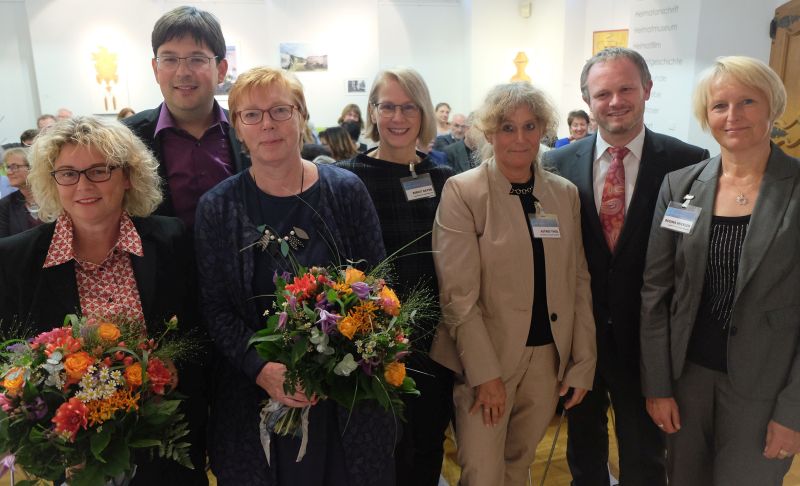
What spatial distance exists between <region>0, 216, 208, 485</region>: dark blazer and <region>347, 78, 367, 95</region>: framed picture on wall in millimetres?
8237

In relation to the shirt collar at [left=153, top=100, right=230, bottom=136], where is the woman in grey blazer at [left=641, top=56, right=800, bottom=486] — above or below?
below

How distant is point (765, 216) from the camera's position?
71.7 inches

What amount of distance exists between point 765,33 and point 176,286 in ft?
18.1

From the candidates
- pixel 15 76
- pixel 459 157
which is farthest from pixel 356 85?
pixel 15 76

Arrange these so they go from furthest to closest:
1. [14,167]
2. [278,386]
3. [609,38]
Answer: [609,38] → [14,167] → [278,386]

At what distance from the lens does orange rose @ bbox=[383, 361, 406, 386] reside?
1530 millimetres

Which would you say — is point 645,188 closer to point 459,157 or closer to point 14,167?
point 459,157

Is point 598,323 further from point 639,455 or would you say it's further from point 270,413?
point 270,413

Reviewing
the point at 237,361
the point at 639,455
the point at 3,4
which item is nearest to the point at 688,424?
the point at 639,455

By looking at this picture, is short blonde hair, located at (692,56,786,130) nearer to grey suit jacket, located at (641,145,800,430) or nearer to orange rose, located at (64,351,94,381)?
grey suit jacket, located at (641,145,800,430)

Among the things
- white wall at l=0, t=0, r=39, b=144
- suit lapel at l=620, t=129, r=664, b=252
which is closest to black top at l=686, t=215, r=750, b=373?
suit lapel at l=620, t=129, r=664, b=252

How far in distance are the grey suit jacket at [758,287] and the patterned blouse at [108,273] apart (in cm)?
189

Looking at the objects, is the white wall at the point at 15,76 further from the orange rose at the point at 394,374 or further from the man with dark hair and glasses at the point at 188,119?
the orange rose at the point at 394,374

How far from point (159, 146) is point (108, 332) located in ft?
3.34
